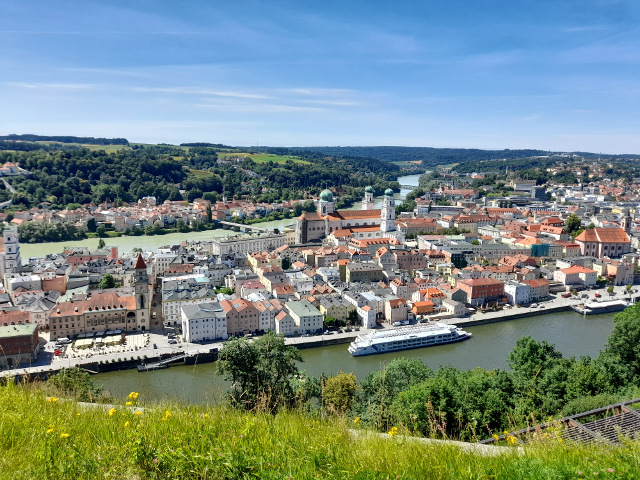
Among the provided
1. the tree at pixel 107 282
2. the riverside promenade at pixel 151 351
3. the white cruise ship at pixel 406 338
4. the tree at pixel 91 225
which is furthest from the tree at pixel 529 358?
the tree at pixel 91 225

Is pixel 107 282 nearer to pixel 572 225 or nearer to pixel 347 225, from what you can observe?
pixel 347 225

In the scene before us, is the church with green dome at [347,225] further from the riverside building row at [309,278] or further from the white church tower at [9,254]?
the white church tower at [9,254]

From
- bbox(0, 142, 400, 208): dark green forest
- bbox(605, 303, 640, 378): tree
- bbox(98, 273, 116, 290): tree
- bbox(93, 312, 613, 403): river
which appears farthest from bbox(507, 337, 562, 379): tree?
bbox(0, 142, 400, 208): dark green forest

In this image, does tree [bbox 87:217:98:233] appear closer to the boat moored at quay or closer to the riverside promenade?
the riverside promenade

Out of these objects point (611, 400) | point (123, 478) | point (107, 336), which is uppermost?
point (123, 478)

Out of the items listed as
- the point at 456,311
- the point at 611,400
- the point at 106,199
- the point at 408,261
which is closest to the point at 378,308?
the point at 456,311

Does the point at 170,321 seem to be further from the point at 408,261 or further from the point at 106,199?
the point at 106,199
